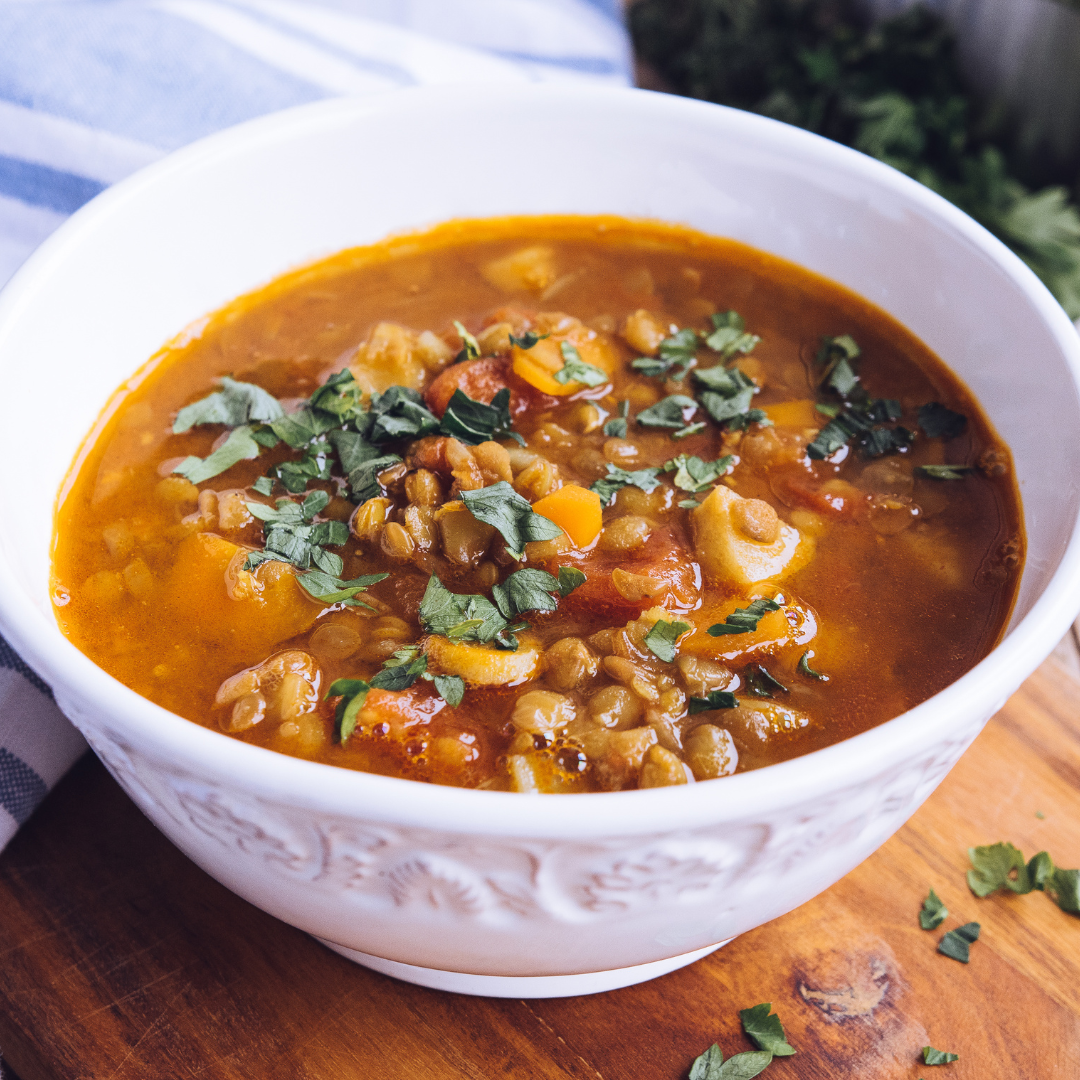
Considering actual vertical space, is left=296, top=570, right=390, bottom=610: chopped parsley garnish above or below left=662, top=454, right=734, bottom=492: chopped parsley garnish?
below

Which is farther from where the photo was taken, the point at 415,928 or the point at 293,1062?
the point at 293,1062

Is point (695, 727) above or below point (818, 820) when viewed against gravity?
below

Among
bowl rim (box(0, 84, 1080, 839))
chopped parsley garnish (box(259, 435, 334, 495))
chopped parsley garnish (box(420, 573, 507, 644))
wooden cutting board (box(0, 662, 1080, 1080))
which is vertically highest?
bowl rim (box(0, 84, 1080, 839))

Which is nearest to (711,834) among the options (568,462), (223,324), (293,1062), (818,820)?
(818,820)

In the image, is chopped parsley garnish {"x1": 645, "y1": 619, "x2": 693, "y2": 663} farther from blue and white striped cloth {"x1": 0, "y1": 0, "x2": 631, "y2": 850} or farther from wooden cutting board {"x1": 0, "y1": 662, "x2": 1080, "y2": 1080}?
blue and white striped cloth {"x1": 0, "y1": 0, "x2": 631, "y2": 850}

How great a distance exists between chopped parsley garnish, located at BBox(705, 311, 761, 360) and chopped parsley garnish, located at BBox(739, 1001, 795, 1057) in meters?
1.60

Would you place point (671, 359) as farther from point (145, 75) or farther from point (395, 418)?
point (145, 75)

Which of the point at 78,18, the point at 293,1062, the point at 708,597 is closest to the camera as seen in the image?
the point at 293,1062

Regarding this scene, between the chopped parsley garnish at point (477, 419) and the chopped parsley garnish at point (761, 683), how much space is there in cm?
82

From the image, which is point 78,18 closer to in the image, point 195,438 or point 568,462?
point 195,438

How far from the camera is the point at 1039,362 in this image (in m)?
2.47

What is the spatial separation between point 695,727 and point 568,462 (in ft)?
2.68

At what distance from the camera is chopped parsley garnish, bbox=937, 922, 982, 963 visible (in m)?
2.31

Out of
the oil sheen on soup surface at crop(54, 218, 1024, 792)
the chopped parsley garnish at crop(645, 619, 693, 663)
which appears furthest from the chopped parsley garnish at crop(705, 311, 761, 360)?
the chopped parsley garnish at crop(645, 619, 693, 663)
